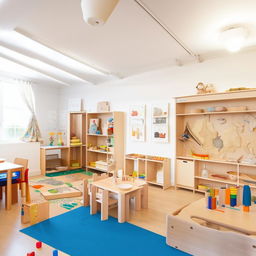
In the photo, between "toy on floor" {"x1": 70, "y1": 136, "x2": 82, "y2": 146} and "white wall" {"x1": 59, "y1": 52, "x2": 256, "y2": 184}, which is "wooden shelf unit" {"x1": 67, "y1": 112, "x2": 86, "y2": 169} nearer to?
"toy on floor" {"x1": 70, "y1": 136, "x2": 82, "y2": 146}

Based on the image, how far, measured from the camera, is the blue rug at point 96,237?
2.10 meters

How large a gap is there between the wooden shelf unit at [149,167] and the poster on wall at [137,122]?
0.51 metres

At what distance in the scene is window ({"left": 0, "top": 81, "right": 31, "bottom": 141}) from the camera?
18.2 ft

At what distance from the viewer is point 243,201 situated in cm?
212

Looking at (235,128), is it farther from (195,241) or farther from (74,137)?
(74,137)

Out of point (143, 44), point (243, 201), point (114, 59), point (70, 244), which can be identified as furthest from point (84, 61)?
point (243, 201)

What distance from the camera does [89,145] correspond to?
570cm

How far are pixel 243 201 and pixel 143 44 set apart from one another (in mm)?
2666

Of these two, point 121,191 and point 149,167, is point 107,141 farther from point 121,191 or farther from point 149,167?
point 121,191

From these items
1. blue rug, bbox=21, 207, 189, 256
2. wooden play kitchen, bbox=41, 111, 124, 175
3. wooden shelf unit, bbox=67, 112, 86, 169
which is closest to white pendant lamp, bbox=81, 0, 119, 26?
blue rug, bbox=21, 207, 189, 256

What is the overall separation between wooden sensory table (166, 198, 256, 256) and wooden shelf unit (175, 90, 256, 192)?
1454mm

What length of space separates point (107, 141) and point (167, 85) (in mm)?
2055

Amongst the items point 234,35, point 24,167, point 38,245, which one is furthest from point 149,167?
point 234,35

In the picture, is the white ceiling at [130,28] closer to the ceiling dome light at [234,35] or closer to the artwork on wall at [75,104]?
the ceiling dome light at [234,35]
